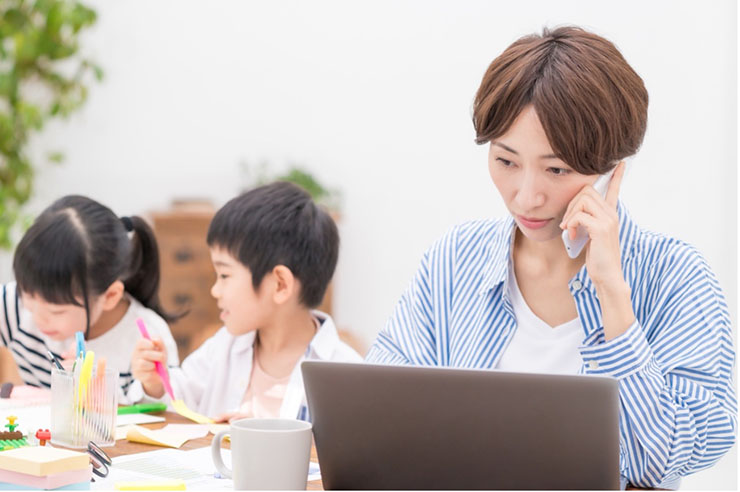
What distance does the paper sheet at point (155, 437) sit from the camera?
120 cm

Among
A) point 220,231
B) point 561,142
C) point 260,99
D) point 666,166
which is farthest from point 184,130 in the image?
point 561,142

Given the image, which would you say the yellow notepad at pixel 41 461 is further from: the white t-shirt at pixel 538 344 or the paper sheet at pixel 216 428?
the white t-shirt at pixel 538 344

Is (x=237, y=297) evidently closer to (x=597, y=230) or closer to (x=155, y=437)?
(x=155, y=437)

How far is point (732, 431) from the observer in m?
1.08

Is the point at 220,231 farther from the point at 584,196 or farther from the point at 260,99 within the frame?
the point at 260,99

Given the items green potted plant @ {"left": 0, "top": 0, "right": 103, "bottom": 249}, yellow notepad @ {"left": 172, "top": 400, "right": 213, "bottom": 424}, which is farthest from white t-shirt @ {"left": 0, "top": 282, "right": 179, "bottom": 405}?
green potted plant @ {"left": 0, "top": 0, "right": 103, "bottom": 249}

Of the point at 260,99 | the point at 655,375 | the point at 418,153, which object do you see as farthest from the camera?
the point at 260,99

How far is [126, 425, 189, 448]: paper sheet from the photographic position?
120 cm

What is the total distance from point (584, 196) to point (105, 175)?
3592mm

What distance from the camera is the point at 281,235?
5.78 feet

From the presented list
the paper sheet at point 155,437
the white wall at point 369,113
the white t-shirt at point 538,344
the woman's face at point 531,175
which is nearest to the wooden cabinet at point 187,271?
the white wall at point 369,113

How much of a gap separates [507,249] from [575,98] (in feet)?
0.92

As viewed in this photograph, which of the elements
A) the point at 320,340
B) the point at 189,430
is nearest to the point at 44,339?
the point at 320,340

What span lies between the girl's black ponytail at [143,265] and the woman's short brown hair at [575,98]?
105cm
